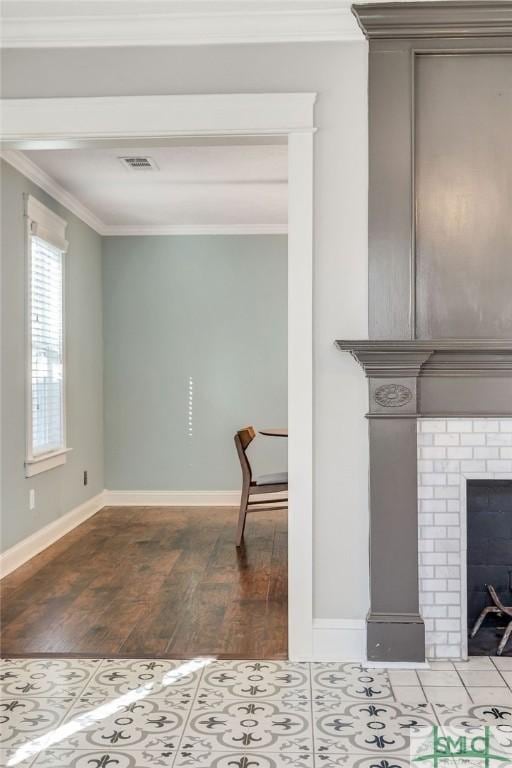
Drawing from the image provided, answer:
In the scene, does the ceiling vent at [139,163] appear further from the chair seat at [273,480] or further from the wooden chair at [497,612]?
the wooden chair at [497,612]

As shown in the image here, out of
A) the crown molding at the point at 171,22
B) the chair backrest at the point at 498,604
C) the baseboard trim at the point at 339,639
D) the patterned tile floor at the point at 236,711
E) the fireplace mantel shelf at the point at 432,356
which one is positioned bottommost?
the patterned tile floor at the point at 236,711

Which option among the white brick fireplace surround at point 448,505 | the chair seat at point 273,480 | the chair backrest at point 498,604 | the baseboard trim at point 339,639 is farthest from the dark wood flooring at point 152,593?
the chair backrest at point 498,604

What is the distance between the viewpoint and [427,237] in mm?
3031

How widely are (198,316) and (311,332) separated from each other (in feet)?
12.6

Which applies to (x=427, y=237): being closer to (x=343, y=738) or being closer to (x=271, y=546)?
(x=343, y=738)

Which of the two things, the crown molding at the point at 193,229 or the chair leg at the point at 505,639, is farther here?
the crown molding at the point at 193,229

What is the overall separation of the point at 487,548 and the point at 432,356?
935mm

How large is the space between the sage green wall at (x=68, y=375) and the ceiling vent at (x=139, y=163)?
0.71 meters

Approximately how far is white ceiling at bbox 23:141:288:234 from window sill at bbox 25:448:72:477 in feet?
6.64

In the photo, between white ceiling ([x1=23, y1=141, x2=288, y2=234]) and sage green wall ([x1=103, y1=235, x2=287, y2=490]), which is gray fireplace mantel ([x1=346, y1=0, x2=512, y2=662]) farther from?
sage green wall ([x1=103, y1=235, x2=287, y2=490])

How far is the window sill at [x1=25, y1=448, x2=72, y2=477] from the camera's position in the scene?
479 centimetres

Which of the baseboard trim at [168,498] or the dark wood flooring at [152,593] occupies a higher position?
the baseboard trim at [168,498]

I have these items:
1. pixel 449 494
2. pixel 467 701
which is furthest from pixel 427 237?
pixel 467 701

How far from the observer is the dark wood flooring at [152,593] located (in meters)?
3.24
